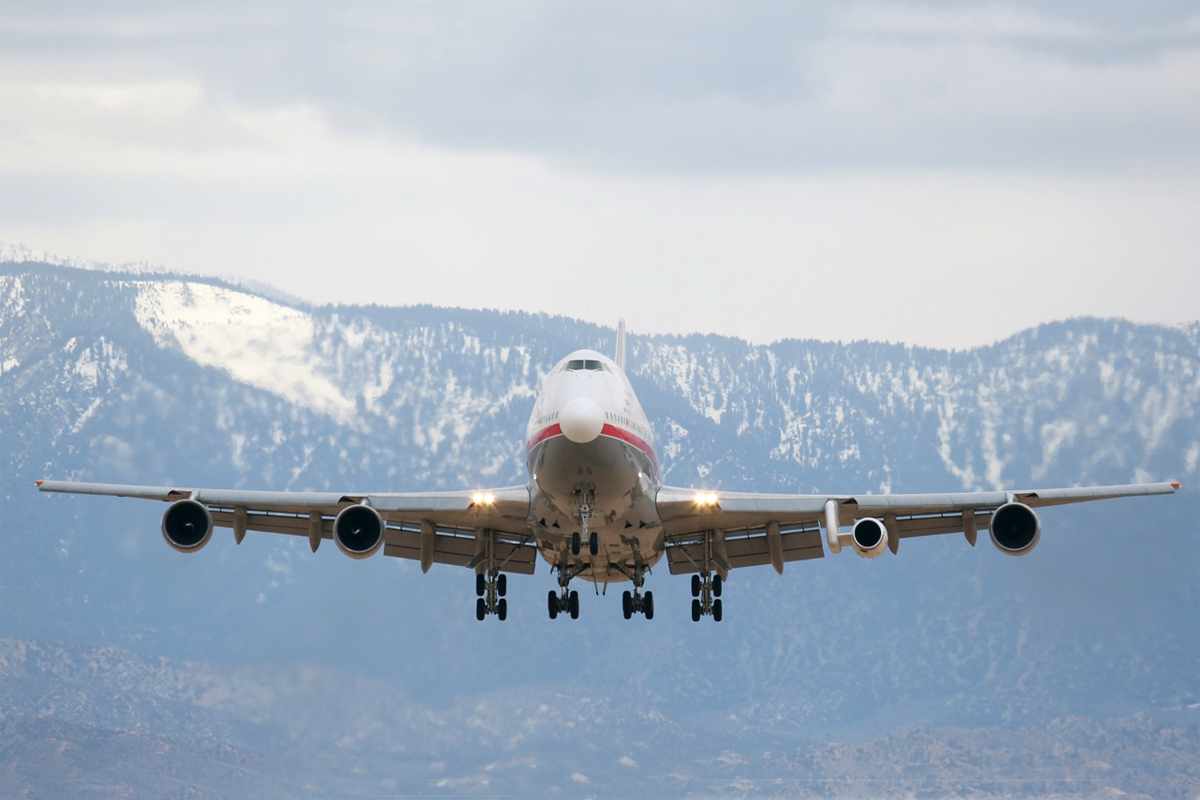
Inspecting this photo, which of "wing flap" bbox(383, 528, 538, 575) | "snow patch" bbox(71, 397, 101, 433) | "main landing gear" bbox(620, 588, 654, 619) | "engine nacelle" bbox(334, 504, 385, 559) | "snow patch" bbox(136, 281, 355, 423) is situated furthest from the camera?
"snow patch" bbox(136, 281, 355, 423)

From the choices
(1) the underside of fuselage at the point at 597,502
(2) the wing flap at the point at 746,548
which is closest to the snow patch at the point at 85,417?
(2) the wing flap at the point at 746,548

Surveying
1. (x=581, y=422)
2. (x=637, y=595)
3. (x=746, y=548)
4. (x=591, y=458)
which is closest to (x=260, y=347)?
(x=746, y=548)

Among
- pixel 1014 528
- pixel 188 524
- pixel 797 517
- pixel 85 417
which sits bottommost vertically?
pixel 1014 528

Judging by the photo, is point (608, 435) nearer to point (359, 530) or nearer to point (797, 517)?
point (359, 530)

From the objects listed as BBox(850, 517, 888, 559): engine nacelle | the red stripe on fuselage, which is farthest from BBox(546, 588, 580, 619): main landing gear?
BBox(850, 517, 888, 559): engine nacelle

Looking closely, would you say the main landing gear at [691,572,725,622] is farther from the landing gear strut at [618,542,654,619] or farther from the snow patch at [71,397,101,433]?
the snow patch at [71,397,101,433]

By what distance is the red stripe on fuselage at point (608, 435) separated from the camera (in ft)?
164

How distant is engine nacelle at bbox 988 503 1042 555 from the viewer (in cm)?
5494

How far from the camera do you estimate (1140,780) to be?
13300 centimetres

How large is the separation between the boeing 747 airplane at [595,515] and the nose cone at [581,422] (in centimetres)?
2

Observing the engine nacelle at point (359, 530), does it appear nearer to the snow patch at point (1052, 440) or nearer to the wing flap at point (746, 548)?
the wing flap at point (746, 548)

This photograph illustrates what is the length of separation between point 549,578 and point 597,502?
109017 millimetres

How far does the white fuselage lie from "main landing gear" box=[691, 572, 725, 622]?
6.66 metres

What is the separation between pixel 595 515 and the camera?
172ft
